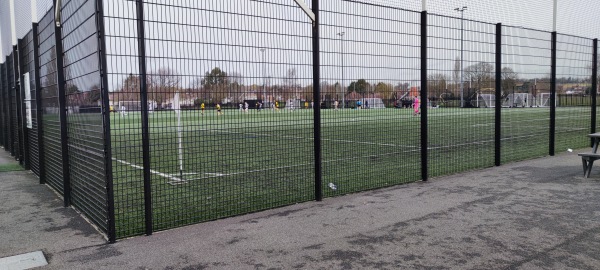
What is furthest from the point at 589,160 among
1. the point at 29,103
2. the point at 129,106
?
the point at 29,103

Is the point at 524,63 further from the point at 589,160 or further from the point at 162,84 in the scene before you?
the point at 162,84

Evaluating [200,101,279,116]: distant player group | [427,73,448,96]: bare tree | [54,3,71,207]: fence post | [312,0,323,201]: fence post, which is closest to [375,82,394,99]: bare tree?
[427,73,448,96]: bare tree

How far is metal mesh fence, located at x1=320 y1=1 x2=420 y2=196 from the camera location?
6.16 meters

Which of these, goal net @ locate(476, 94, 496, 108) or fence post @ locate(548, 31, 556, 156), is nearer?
goal net @ locate(476, 94, 496, 108)

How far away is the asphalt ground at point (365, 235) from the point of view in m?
3.82

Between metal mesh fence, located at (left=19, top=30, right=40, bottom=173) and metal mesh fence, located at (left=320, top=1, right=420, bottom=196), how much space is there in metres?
5.20

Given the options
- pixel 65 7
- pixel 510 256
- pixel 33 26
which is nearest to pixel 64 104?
pixel 65 7

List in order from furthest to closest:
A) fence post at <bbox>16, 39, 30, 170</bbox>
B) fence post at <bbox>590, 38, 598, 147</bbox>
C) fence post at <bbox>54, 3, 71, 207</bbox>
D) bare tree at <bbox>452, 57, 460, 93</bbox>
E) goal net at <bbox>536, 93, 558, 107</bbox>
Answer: goal net at <bbox>536, 93, 558, 107</bbox> → fence post at <bbox>590, 38, 598, 147</bbox> → fence post at <bbox>16, 39, 30, 170</bbox> → bare tree at <bbox>452, 57, 460, 93</bbox> → fence post at <bbox>54, 3, 71, 207</bbox>

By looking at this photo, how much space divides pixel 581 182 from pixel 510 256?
4153mm

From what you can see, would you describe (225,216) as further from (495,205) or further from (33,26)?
(33,26)

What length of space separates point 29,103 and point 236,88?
5414mm

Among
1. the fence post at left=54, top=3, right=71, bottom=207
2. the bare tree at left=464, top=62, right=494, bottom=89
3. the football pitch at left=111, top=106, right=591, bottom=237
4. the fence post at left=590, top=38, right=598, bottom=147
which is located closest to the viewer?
→ the football pitch at left=111, top=106, right=591, bottom=237

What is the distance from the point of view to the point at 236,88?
5152mm

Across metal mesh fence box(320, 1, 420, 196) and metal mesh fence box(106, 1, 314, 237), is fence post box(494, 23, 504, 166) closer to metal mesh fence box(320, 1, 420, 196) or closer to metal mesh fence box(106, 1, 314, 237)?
metal mesh fence box(320, 1, 420, 196)
